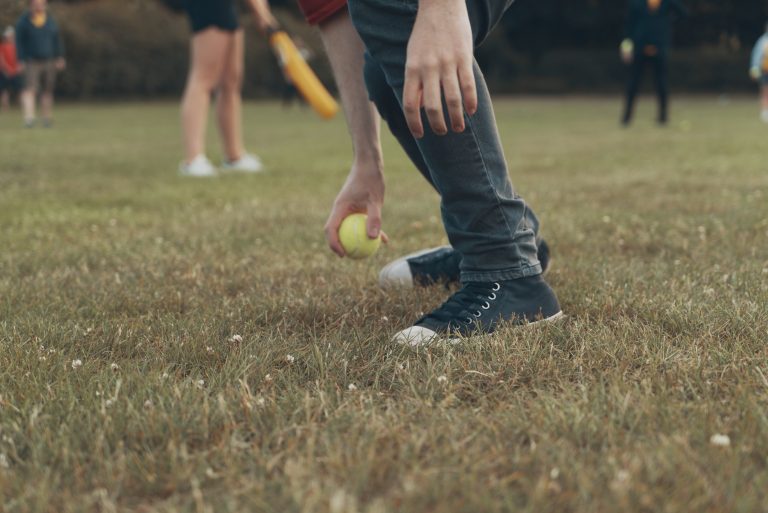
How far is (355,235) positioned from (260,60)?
32407mm

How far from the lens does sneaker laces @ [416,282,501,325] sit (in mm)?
2248

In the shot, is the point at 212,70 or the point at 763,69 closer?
the point at 212,70

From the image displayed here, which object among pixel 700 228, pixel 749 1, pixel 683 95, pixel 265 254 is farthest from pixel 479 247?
pixel 749 1

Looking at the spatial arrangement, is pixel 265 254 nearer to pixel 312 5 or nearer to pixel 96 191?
pixel 312 5

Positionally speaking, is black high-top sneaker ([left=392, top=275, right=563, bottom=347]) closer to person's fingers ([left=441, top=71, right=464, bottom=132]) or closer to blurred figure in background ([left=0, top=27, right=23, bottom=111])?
person's fingers ([left=441, top=71, right=464, bottom=132])

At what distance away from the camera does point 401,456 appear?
147 centimetres

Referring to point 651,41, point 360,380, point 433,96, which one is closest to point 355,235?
point 360,380

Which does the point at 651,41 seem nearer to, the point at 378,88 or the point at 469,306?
the point at 378,88

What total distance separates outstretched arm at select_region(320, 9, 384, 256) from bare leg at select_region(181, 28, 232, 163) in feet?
13.9

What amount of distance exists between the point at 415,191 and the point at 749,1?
116ft

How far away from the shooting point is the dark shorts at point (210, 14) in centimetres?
646

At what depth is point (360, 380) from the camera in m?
1.94

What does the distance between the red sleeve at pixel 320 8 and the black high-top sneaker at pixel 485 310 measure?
0.88 metres

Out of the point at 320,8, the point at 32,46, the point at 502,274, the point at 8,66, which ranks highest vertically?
the point at 32,46
